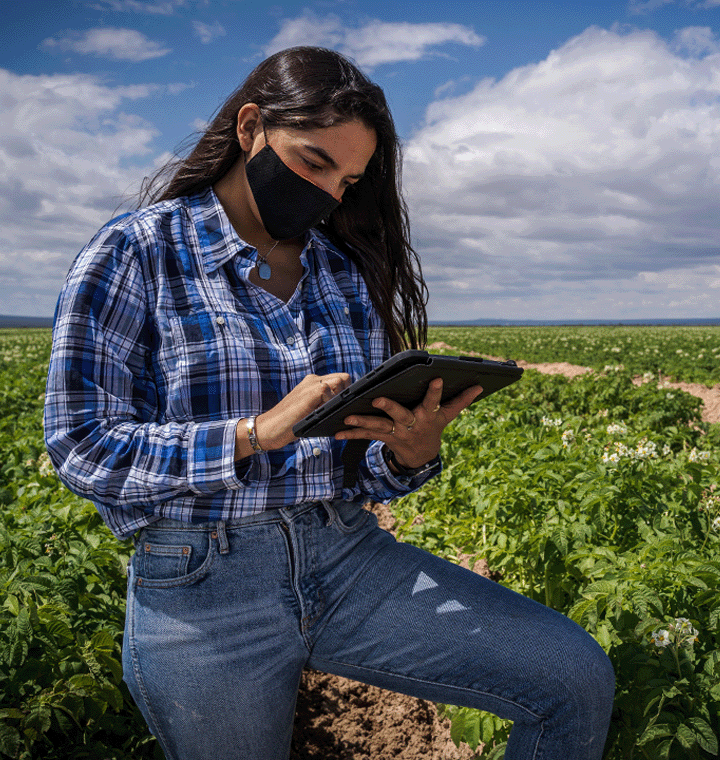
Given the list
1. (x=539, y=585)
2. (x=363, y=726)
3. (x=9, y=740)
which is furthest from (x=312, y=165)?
(x=363, y=726)

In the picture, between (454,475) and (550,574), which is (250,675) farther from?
(454,475)

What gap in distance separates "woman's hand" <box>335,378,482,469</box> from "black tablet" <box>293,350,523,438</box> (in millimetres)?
18

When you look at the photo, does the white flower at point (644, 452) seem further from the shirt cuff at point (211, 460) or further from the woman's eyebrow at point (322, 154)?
the shirt cuff at point (211, 460)

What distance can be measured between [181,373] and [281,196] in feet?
2.03

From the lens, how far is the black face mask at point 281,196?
1.72m

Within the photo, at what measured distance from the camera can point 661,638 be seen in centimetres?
183

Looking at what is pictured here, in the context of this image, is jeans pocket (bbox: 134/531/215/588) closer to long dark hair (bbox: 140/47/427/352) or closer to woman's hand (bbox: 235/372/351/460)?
woman's hand (bbox: 235/372/351/460)

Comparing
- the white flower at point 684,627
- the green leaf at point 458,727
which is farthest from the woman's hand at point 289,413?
the green leaf at point 458,727

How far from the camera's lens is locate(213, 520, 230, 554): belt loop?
138 cm

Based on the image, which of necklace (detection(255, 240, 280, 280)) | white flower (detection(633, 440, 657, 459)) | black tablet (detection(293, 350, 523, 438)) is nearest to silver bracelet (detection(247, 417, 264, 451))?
black tablet (detection(293, 350, 523, 438))

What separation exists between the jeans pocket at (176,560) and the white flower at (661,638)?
134cm

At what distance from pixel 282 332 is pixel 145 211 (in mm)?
467

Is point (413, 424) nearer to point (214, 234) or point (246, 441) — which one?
point (246, 441)

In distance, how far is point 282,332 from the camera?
1632 millimetres
